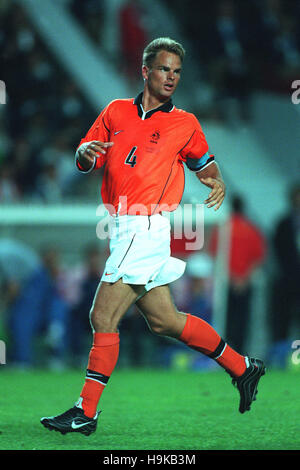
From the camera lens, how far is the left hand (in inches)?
213

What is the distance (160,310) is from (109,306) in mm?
329

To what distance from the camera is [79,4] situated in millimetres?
16281

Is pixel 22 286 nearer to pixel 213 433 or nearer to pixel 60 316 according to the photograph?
pixel 60 316

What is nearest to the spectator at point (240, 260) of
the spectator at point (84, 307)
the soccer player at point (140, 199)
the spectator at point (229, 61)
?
the spectator at point (84, 307)

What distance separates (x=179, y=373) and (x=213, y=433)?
424 centimetres

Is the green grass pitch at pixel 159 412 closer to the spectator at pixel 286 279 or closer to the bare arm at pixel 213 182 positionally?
the bare arm at pixel 213 182

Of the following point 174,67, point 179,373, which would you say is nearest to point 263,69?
point 179,373

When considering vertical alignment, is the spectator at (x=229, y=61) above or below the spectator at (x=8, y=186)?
above

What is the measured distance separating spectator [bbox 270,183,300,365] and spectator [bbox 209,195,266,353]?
26 cm

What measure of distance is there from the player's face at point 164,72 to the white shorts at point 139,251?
2.20ft

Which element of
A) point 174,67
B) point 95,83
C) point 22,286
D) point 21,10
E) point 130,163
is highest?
point 21,10

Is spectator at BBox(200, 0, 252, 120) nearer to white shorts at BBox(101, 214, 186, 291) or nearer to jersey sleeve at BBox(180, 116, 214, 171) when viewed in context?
jersey sleeve at BBox(180, 116, 214, 171)

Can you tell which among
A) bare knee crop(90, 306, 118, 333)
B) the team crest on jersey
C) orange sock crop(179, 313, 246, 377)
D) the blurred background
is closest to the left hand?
the team crest on jersey

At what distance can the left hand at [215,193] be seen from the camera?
5406mm
